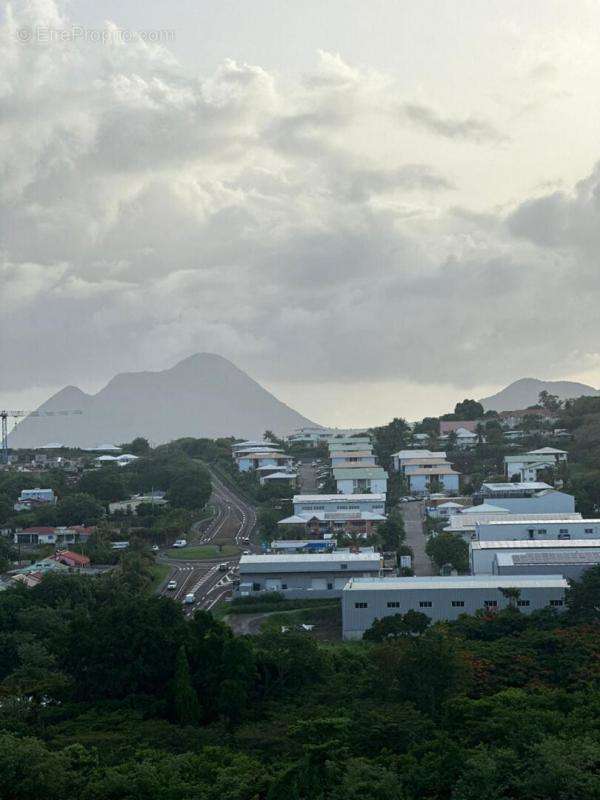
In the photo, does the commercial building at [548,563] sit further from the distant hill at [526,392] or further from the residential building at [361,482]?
the distant hill at [526,392]

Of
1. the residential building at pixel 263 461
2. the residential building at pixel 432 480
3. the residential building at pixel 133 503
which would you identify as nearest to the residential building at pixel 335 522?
the residential building at pixel 133 503

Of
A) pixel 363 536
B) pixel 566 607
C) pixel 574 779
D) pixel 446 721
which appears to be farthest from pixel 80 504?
pixel 574 779

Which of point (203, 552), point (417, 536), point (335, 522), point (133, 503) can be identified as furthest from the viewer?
point (133, 503)

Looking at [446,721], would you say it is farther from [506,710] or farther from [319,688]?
[319,688]

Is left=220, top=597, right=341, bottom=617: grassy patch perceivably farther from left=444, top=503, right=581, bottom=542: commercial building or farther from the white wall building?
left=444, top=503, right=581, bottom=542: commercial building

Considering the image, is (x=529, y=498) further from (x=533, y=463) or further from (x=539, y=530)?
(x=533, y=463)

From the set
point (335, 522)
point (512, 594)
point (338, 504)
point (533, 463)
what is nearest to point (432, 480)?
point (533, 463)
